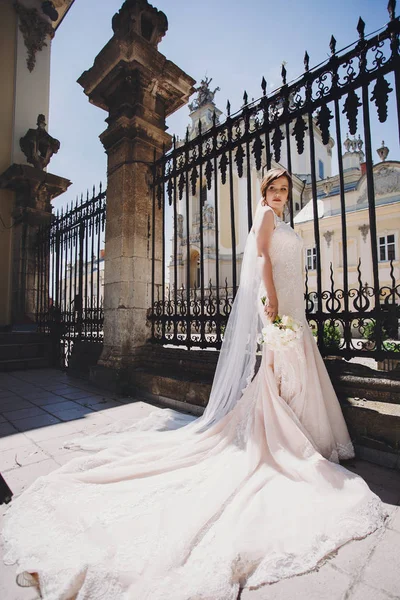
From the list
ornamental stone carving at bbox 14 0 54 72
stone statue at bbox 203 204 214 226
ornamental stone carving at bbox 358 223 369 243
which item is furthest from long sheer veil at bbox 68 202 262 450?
stone statue at bbox 203 204 214 226

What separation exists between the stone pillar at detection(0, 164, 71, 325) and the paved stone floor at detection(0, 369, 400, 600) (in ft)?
11.5

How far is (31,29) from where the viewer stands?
10.1 m

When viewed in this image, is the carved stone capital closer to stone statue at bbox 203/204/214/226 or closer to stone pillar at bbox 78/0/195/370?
stone pillar at bbox 78/0/195/370

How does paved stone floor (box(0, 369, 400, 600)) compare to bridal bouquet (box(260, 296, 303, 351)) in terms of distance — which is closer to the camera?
paved stone floor (box(0, 369, 400, 600))

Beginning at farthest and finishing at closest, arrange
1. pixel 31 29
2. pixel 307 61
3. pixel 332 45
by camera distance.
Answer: pixel 31 29 → pixel 307 61 → pixel 332 45

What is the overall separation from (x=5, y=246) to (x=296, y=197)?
2111 cm

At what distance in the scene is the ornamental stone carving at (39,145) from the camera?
917 cm

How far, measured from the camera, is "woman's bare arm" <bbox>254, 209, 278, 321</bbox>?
247 centimetres

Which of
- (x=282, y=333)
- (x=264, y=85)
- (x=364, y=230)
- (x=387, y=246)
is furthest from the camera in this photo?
(x=387, y=246)

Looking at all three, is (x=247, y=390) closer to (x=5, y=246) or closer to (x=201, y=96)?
(x=5, y=246)

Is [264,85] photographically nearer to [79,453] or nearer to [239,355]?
[239,355]

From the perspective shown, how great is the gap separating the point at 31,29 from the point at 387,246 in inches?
635

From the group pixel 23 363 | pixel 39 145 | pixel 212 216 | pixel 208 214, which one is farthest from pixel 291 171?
pixel 212 216

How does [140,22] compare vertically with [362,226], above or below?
above
